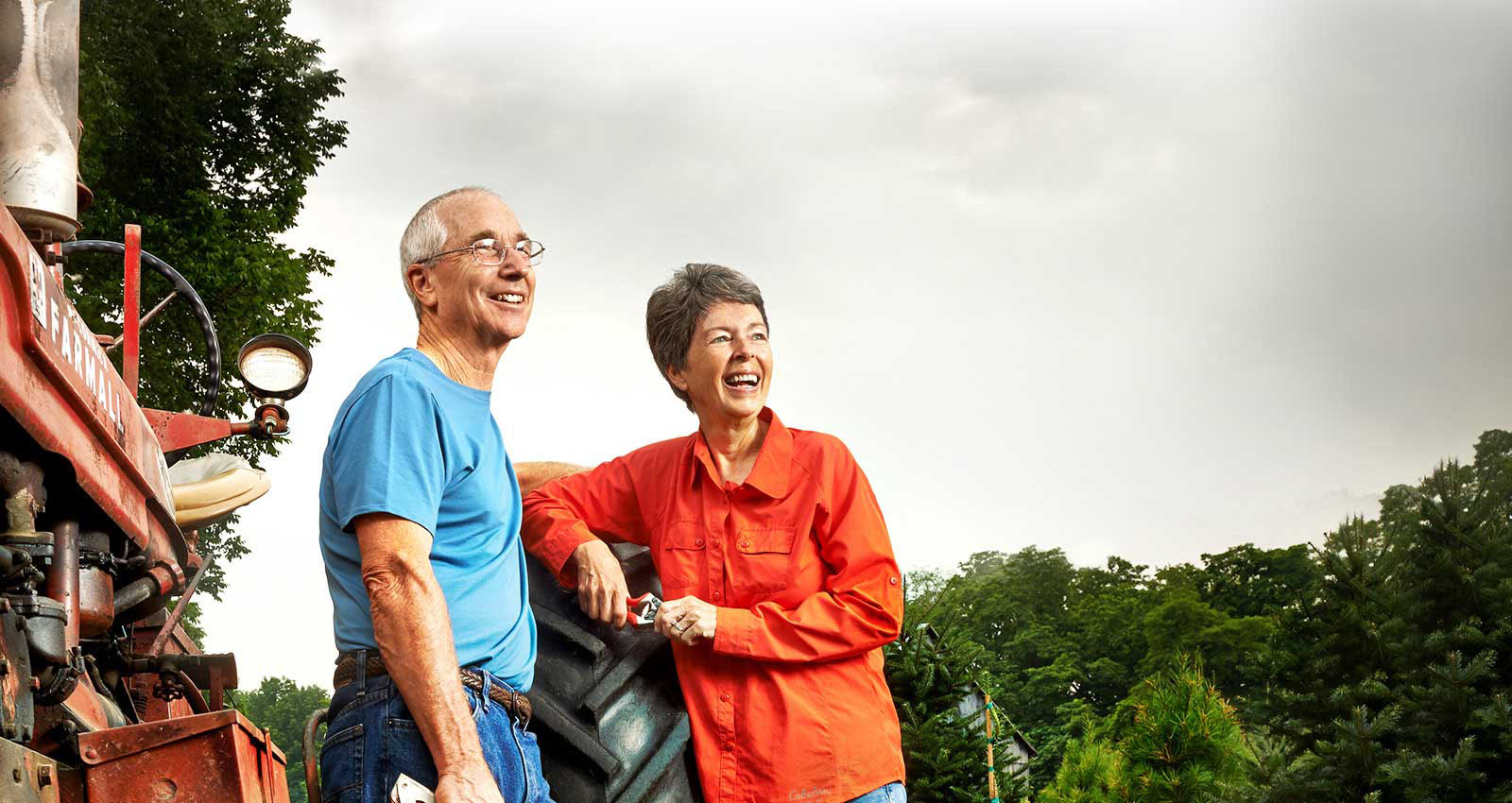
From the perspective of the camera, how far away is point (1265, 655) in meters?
8.72

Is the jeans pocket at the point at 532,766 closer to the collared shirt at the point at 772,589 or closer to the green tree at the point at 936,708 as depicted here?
the collared shirt at the point at 772,589

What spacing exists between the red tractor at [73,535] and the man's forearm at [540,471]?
2.70 ft

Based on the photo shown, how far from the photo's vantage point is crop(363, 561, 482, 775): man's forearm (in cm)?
224

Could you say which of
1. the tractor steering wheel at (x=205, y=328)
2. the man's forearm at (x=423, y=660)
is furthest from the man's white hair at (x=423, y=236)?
the tractor steering wheel at (x=205, y=328)

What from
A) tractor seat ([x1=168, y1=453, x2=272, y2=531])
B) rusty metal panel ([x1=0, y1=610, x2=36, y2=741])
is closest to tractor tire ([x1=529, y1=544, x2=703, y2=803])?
rusty metal panel ([x1=0, y1=610, x2=36, y2=741])

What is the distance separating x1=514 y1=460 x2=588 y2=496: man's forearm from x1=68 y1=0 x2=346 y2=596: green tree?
15.1 meters

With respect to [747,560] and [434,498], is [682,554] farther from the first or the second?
[434,498]

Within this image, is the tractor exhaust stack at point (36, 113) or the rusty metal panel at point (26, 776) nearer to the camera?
the rusty metal panel at point (26, 776)

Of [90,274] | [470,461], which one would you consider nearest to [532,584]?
[470,461]

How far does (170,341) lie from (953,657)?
14.3 meters

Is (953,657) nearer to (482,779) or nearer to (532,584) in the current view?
(532,584)

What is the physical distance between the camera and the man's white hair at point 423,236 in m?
2.71

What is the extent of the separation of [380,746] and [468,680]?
169 mm

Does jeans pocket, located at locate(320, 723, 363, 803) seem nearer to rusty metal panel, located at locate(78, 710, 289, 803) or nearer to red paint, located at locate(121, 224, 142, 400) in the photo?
rusty metal panel, located at locate(78, 710, 289, 803)
